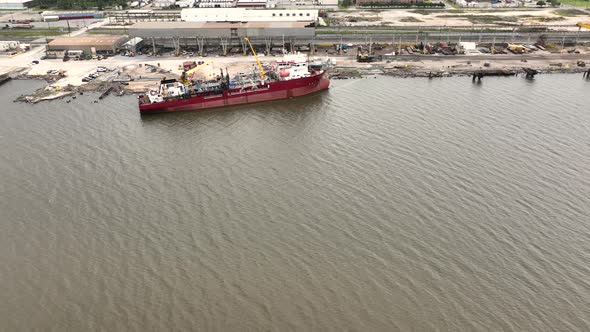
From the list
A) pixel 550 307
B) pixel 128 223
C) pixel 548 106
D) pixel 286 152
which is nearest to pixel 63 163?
pixel 128 223

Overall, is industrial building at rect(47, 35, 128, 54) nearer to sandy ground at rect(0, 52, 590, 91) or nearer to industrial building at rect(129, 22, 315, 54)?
sandy ground at rect(0, 52, 590, 91)

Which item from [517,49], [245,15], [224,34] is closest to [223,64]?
[224,34]

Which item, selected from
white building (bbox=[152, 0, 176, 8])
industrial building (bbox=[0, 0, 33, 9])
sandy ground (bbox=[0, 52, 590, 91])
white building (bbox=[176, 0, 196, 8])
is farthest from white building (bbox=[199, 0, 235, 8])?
industrial building (bbox=[0, 0, 33, 9])

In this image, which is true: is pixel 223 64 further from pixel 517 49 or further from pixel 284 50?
pixel 517 49

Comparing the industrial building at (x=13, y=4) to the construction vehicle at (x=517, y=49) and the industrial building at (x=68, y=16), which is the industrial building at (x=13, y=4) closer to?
the industrial building at (x=68, y=16)

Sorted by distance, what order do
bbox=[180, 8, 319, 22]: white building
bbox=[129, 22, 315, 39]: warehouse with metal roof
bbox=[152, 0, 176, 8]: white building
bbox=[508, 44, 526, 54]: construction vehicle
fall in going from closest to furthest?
bbox=[508, 44, 526, 54]: construction vehicle < bbox=[129, 22, 315, 39]: warehouse with metal roof < bbox=[180, 8, 319, 22]: white building < bbox=[152, 0, 176, 8]: white building

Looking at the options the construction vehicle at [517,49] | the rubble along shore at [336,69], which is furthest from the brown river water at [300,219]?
the construction vehicle at [517,49]
